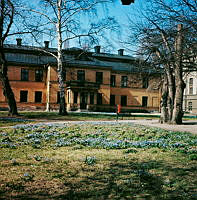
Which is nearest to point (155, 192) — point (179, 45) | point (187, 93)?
point (179, 45)

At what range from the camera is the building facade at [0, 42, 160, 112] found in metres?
41.7

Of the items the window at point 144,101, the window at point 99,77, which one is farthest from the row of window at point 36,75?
the window at point 144,101

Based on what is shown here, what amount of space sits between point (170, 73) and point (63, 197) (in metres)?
15.1

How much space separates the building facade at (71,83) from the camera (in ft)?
137

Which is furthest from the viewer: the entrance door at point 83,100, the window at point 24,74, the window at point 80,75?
the window at point 80,75

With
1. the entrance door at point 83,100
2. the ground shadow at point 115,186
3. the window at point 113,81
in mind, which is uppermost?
the window at point 113,81

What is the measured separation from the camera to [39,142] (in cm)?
849

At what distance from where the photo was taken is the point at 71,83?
41.2 m

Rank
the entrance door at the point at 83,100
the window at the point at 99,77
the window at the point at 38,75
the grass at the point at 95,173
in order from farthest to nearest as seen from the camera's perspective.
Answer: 1. the window at the point at 99,77
2. the window at the point at 38,75
3. the entrance door at the point at 83,100
4. the grass at the point at 95,173

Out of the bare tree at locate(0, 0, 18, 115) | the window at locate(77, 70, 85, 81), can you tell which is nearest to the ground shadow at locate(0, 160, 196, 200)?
the bare tree at locate(0, 0, 18, 115)

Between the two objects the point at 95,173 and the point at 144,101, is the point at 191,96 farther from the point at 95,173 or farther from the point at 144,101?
the point at 95,173

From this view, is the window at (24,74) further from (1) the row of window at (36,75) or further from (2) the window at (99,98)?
(2) the window at (99,98)

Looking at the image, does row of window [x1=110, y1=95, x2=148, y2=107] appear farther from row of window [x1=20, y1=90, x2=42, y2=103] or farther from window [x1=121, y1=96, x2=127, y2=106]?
row of window [x1=20, y1=90, x2=42, y2=103]

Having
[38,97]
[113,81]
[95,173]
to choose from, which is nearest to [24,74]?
[38,97]
